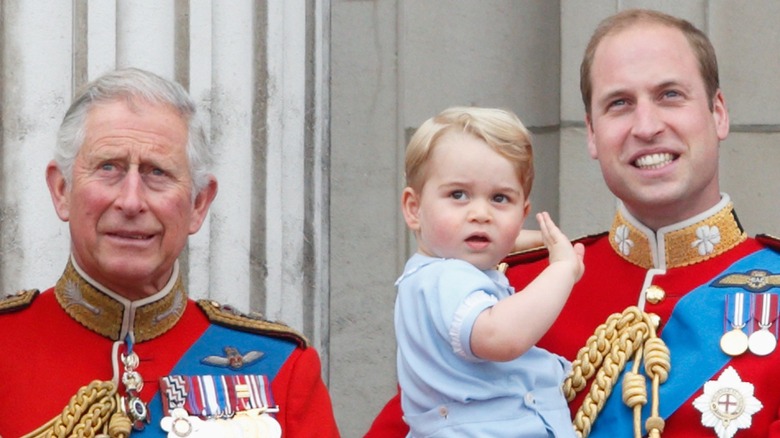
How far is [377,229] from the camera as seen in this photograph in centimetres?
566

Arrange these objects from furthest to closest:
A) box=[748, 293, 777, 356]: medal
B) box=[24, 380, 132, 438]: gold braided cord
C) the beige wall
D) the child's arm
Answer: the beige wall → box=[748, 293, 777, 356]: medal → box=[24, 380, 132, 438]: gold braided cord → the child's arm

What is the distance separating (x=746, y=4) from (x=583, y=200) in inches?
27.6

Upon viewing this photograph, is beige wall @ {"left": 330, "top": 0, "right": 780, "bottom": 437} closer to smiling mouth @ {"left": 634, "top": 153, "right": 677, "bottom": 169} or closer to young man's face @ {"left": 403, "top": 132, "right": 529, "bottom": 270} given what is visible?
smiling mouth @ {"left": 634, "top": 153, "right": 677, "bottom": 169}

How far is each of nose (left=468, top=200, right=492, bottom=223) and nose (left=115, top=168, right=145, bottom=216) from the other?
24.1 inches

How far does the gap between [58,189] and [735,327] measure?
132 cm

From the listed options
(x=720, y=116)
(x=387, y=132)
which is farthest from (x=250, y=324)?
(x=387, y=132)

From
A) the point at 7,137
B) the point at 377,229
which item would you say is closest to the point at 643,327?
the point at 7,137

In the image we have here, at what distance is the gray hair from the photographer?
152 inches

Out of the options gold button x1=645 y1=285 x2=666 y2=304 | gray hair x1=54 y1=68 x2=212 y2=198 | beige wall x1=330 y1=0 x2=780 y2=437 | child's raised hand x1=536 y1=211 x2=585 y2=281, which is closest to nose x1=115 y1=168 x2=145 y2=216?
gray hair x1=54 y1=68 x2=212 y2=198

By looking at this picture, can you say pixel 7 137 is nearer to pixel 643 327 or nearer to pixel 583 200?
pixel 643 327

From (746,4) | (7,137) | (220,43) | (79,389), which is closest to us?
(79,389)

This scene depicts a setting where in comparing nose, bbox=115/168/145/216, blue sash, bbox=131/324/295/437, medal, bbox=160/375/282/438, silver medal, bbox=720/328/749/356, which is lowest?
medal, bbox=160/375/282/438

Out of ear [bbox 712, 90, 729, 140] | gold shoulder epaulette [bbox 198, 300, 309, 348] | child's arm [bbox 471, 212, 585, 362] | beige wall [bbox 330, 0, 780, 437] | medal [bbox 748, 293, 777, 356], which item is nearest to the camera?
child's arm [bbox 471, 212, 585, 362]

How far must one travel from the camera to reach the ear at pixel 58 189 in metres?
3.88
